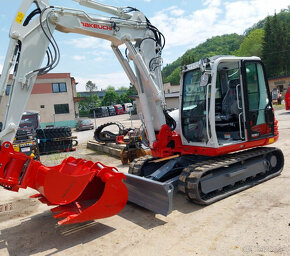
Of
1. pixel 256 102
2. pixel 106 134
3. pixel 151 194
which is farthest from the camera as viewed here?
pixel 106 134

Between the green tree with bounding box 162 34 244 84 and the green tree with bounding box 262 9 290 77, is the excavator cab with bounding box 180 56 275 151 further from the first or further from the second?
the green tree with bounding box 162 34 244 84

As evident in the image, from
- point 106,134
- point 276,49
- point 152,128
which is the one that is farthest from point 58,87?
point 276,49

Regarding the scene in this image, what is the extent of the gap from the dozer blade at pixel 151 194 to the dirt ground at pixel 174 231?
172mm

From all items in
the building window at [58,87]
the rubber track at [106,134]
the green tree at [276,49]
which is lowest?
the rubber track at [106,134]

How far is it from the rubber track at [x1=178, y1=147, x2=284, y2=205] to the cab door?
1.58ft

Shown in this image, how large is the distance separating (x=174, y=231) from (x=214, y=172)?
1593 mm

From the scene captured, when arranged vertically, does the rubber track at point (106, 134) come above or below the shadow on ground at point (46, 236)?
above

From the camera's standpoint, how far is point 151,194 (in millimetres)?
4574

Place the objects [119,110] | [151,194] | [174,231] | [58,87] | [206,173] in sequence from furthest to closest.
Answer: [119,110]
[58,87]
[206,173]
[151,194]
[174,231]

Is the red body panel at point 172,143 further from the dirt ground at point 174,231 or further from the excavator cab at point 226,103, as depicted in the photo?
the dirt ground at point 174,231

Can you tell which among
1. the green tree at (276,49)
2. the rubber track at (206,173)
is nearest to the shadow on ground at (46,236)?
the rubber track at (206,173)

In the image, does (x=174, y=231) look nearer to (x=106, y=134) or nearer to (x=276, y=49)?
(x=106, y=134)

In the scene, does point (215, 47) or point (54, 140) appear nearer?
point (54, 140)

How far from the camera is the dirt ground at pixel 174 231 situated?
3.45 m
